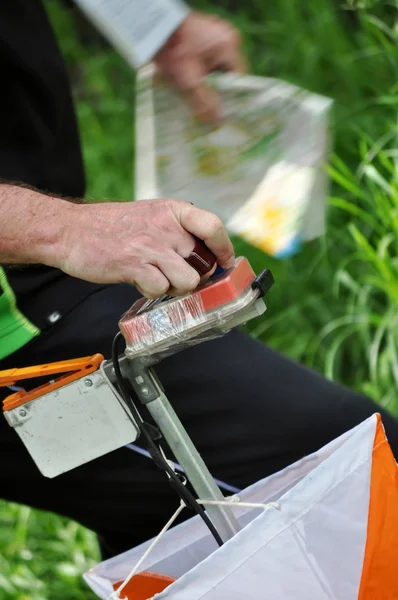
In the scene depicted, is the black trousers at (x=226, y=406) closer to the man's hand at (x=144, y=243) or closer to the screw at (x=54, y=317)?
the screw at (x=54, y=317)

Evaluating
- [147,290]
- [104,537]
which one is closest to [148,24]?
[147,290]

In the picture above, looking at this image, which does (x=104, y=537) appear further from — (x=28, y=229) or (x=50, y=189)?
(x=28, y=229)

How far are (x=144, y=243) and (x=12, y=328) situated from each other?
0.41m

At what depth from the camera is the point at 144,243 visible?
1092 millimetres

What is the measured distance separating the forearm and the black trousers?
30 cm

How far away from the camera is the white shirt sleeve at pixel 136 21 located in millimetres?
1408

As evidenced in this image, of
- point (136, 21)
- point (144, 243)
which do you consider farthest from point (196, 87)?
point (144, 243)

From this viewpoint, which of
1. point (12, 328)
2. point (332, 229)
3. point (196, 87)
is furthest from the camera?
point (332, 229)

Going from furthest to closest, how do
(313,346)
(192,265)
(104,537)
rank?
1. (313,346)
2. (104,537)
3. (192,265)

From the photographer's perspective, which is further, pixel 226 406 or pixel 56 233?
pixel 226 406

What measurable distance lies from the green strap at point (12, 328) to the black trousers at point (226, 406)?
0.04m

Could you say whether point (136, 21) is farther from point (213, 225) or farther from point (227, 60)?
point (213, 225)

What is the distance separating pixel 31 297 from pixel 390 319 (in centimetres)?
126

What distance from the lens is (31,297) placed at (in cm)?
148
